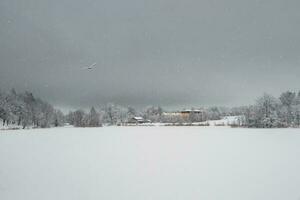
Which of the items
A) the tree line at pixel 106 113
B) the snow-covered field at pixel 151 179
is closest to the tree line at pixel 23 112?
the tree line at pixel 106 113

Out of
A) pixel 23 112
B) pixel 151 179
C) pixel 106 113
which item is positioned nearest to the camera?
pixel 151 179

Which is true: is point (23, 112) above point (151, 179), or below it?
above

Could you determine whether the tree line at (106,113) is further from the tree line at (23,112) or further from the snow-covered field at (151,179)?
the snow-covered field at (151,179)

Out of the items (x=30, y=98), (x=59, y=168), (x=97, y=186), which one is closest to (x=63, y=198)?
(x=97, y=186)

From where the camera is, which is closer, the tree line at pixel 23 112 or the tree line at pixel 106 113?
the tree line at pixel 106 113

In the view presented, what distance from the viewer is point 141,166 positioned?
15.9m

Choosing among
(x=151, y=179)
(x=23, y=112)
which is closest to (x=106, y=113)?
(x=23, y=112)

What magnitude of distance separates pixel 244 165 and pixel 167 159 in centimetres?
471

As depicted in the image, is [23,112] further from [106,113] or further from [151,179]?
[151,179]

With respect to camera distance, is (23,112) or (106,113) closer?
(23,112)

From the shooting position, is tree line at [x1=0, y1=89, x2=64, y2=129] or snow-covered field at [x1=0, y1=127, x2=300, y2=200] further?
tree line at [x1=0, y1=89, x2=64, y2=129]

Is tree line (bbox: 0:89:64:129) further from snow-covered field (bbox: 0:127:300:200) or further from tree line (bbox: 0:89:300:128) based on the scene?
snow-covered field (bbox: 0:127:300:200)

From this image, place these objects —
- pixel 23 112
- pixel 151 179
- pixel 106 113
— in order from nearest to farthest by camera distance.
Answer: pixel 151 179, pixel 23 112, pixel 106 113

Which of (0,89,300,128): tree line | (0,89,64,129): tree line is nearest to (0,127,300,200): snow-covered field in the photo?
(0,89,300,128): tree line
